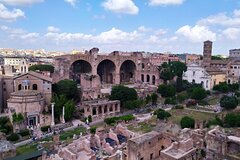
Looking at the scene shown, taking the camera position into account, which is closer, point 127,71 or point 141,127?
point 141,127

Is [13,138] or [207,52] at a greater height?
[207,52]

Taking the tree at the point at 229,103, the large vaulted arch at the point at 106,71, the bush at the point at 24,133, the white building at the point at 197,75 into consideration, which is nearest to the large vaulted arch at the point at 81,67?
the large vaulted arch at the point at 106,71

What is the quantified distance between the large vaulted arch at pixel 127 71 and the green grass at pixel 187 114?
3029 centimetres

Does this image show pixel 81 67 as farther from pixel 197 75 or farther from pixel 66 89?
pixel 197 75

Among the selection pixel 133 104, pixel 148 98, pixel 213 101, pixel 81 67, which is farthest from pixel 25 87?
pixel 213 101

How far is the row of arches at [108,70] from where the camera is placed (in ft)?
205

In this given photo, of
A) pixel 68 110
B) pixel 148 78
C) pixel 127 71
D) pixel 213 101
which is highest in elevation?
pixel 127 71

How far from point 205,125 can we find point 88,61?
35.1m

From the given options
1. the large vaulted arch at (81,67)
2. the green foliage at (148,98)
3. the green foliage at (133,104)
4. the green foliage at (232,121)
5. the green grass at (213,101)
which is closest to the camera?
the green foliage at (232,121)

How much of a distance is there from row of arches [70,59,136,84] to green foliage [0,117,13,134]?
1086 inches

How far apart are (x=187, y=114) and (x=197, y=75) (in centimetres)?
2236

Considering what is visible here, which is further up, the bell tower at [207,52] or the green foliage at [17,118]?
the bell tower at [207,52]

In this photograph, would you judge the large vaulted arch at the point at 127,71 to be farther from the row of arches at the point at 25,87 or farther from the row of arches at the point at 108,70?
the row of arches at the point at 25,87

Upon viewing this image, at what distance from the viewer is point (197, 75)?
56781 mm
